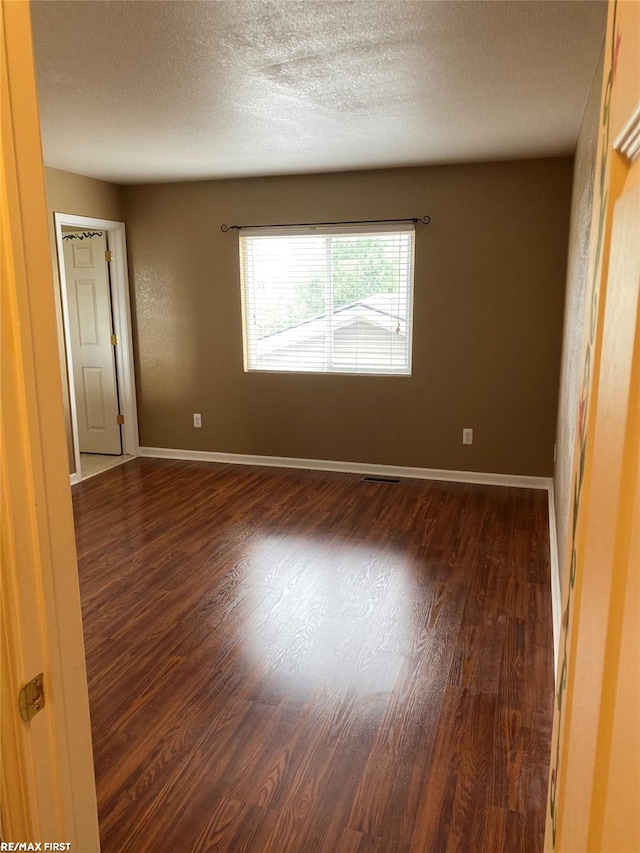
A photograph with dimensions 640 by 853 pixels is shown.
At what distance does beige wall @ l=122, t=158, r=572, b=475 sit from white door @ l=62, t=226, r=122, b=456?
0.27 meters

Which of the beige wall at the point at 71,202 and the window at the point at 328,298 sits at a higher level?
the beige wall at the point at 71,202

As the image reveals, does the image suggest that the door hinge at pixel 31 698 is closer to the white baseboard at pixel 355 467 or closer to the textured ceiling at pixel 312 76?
the textured ceiling at pixel 312 76

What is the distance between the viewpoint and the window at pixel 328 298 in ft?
16.3

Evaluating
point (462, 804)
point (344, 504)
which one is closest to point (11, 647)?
point (462, 804)

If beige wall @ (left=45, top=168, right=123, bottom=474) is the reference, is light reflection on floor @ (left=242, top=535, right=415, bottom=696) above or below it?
below

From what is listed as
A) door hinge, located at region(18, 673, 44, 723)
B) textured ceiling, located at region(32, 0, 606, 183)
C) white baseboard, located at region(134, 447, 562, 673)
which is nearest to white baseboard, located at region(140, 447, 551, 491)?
white baseboard, located at region(134, 447, 562, 673)

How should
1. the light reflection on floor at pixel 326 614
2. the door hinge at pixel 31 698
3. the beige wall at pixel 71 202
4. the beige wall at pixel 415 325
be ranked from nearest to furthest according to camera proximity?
1. the door hinge at pixel 31 698
2. the light reflection on floor at pixel 326 614
3. the beige wall at pixel 415 325
4. the beige wall at pixel 71 202

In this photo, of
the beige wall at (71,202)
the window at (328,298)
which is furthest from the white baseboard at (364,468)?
the beige wall at (71,202)

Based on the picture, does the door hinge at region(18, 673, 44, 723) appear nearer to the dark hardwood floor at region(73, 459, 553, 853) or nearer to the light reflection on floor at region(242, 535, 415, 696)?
the dark hardwood floor at region(73, 459, 553, 853)

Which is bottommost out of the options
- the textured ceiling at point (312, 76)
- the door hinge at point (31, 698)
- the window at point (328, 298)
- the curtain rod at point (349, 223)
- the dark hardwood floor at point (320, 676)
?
the dark hardwood floor at point (320, 676)

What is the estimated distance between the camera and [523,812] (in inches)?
71.6

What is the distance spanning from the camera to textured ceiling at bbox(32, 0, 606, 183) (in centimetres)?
210

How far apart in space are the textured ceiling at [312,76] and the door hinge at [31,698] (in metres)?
2.05

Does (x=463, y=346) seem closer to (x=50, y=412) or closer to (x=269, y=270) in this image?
(x=269, y=270)
